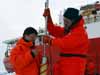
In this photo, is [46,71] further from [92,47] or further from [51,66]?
[92,47]

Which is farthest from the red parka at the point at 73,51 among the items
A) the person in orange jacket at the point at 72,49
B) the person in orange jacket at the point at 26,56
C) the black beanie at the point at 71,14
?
the person in orange jacket at the point at 26,56

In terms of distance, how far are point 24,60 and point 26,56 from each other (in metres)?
0.06

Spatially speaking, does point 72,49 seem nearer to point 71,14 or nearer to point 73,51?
point 73,51

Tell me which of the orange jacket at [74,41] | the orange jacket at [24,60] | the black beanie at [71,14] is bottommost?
the orange jacket at [24,60]

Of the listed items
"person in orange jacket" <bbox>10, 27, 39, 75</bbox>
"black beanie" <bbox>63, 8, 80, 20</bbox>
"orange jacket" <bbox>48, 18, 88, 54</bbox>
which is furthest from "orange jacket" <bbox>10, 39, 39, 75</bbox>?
"black beanie" <bbox>63, 8, 80, 20</bbox>

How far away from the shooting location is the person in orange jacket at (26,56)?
640 cm

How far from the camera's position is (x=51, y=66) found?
20.6 feet

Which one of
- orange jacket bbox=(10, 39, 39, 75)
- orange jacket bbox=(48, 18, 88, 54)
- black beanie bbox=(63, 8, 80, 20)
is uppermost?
black beanie bbox=(63, 8, 80, 20)

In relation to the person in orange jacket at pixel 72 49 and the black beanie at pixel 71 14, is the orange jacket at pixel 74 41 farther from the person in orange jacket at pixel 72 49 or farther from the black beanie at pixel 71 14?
the black beanie at pixel 71 14

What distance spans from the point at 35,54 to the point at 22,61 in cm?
22

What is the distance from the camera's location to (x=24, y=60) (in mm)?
6375

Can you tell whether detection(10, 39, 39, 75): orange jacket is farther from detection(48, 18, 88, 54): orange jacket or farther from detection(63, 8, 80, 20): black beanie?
detection(63, 8, 80, 20): black beanie

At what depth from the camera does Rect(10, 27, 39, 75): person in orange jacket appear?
6.40 meters

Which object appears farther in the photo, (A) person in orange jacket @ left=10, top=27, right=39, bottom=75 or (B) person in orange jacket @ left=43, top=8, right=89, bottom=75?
(A) person in orange jacket @ left=10, top=27, right=39, bottom=75
